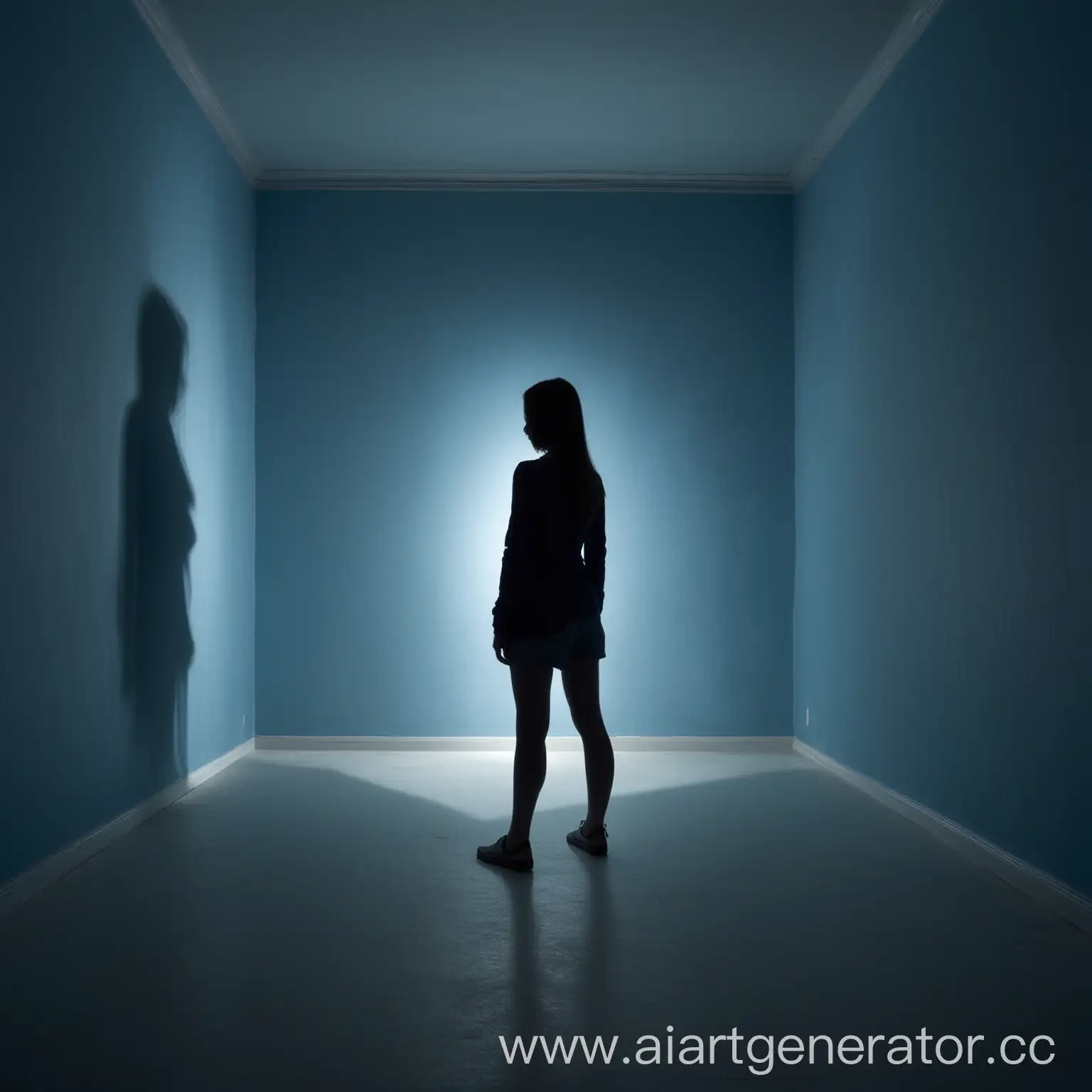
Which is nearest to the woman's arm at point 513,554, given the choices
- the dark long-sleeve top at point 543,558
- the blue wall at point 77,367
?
the dark long-sleeve top at point 543,558

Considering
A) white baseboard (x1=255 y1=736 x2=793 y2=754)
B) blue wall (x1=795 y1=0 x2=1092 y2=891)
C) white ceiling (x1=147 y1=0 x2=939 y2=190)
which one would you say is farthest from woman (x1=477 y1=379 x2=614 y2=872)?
white baseboard (x1=255 y1=736 x2=793 y2=754)

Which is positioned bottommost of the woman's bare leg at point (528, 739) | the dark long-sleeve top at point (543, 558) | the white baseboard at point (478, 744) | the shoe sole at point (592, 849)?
the white baseboard at point (478, 744)

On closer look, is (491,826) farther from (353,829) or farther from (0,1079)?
(0,1079)

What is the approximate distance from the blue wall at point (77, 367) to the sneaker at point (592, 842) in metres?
1.41

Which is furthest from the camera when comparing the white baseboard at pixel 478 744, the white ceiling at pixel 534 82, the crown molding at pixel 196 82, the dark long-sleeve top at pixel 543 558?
the white baseboard at pixel 478 744

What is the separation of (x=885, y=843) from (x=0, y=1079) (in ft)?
8.28

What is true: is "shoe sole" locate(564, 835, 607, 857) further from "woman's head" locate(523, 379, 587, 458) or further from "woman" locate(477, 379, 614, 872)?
"woman's head" locate(523, 379, 587, 458)

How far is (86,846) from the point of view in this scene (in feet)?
10.3

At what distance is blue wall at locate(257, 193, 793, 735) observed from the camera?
5.32 m

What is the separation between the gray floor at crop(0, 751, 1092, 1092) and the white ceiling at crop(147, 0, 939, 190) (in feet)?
9.00

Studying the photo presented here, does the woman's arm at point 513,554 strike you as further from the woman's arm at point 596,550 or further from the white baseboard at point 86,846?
the white baseboard at point 86,846

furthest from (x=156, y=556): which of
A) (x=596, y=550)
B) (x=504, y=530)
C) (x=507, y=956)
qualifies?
(x=507, y=956)

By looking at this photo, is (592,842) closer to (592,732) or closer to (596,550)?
(592,732)

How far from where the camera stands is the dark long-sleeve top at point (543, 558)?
2.95m
